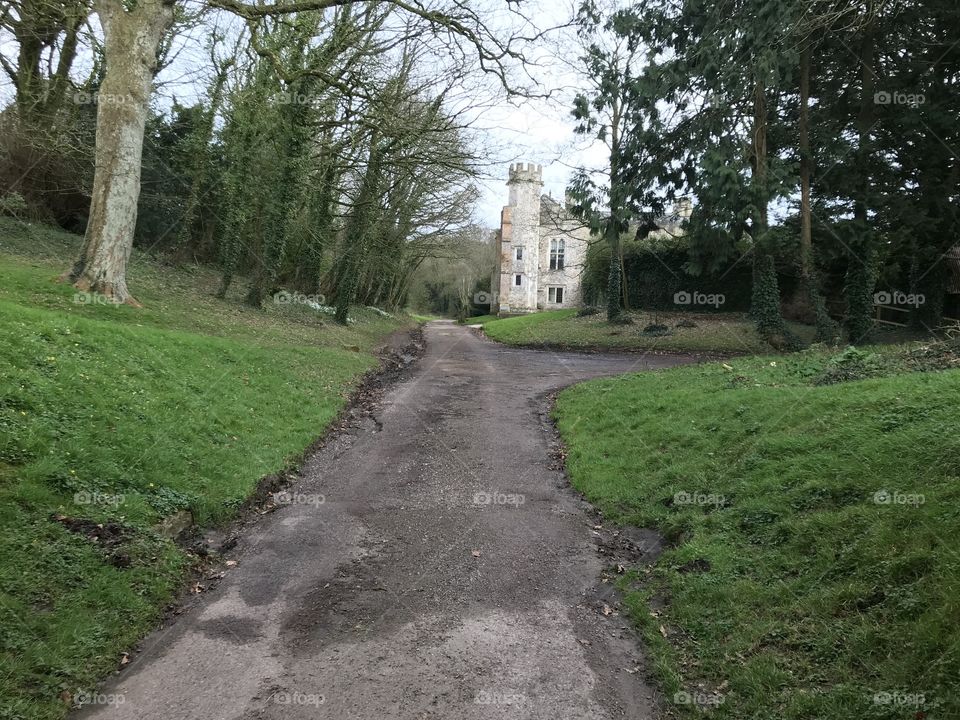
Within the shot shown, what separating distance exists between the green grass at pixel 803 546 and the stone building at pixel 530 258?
5367 cm

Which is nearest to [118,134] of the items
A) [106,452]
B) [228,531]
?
[106,452]

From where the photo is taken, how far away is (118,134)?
11.9 metres

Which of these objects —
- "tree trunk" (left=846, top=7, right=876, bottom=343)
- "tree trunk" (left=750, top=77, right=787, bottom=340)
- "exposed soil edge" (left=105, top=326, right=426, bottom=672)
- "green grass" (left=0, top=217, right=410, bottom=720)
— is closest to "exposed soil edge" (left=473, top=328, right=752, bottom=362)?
"tree trunk" (left=750, top=77, right=787, bottom=340)

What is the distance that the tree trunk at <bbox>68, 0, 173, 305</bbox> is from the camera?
11.8 metres

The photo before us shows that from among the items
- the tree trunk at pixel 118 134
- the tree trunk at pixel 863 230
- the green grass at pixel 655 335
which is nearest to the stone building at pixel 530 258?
the green grass at pixel 655 335

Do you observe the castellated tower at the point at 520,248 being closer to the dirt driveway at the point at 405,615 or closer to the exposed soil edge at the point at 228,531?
the exposed soil edge at the point at 228,531

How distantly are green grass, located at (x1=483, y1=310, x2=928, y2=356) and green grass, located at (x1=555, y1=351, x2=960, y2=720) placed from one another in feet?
48.1

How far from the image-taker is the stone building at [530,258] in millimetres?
62469

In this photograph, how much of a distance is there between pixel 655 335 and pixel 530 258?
126ft

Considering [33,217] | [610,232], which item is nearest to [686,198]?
[610,232]

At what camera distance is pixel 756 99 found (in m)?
19.6

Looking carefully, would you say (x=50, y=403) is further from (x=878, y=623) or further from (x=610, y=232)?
(x=610, y=232)

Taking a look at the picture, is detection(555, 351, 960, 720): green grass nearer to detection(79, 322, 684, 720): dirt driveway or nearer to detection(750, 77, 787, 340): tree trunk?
detection(79, 322, 684, 720): dirt driveway

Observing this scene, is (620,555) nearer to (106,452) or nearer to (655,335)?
(106,452)
